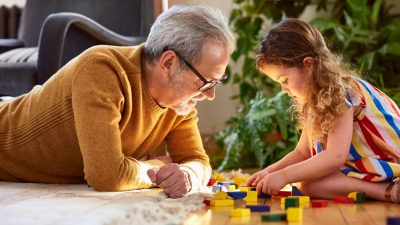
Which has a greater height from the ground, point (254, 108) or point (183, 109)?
point (183, 109)

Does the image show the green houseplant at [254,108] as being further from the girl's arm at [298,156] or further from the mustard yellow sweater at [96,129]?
the mustard yellow sweater at [96,129]

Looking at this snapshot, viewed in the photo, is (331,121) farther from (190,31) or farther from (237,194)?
(190,31)

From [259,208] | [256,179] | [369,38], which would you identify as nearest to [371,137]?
[256,179]

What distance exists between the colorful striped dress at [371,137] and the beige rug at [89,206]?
49 cm

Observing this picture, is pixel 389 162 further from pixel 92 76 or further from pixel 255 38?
pixel 255 38

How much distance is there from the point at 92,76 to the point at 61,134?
10.2 inches

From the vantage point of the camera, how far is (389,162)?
2.22m

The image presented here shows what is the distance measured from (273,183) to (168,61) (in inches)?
18.9

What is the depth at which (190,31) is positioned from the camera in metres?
2.16

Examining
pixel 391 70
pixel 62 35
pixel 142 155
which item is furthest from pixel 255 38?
pixel 142 155

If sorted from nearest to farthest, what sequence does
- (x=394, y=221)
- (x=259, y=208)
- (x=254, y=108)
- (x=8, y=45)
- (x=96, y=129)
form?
(x=394, y=221) → (x=259, y=208) → (x=96, y=129) → (x=8, y=45) → (x=254, y=108)

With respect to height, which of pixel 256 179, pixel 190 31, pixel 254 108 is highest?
pixel 190 31

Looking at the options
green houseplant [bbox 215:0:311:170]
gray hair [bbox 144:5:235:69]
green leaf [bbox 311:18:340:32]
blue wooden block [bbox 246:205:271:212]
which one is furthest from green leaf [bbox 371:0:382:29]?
blue wooden block [bbox 246:205:271:212]

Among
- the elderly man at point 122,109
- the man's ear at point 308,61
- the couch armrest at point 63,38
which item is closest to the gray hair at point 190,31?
the elderly man at point 122,109
